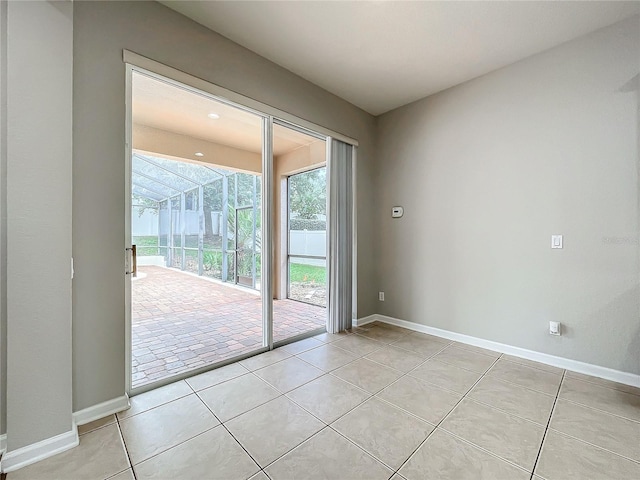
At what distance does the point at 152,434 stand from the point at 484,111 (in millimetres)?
4023

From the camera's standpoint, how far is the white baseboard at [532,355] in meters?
2.25

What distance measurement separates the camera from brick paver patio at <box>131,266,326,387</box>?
2656 millimetres

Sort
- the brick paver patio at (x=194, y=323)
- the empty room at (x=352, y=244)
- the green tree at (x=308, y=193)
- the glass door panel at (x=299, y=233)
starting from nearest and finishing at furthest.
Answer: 1. the empty room at (x=352, y=244)
2. the brick paver patio at (x=194, y=323)
3. the glass door panel at (x=299, y=233)
4. the green tree at (x=308, y=193)

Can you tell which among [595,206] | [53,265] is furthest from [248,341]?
Answer: [595,206]

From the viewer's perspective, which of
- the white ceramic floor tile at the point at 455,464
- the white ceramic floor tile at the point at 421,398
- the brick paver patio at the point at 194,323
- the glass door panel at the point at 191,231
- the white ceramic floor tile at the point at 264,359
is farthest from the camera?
the glass door panel at the point at 191,231

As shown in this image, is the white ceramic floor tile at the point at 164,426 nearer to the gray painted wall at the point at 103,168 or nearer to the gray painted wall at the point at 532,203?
the gray painted wall at the point at 103,168

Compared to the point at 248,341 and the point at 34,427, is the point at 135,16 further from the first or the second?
the point at 248,341

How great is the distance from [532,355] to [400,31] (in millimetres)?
3245

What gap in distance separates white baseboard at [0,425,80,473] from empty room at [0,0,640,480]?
0.04ft

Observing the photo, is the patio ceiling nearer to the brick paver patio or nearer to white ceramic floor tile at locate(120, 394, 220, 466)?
the brick paver patio

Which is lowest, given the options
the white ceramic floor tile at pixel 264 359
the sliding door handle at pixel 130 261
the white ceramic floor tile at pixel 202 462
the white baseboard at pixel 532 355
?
the white ceramic floor tile at pixel 264 359

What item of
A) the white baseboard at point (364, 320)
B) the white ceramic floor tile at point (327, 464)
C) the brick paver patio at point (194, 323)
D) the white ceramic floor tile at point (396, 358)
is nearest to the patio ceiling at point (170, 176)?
the brick paver patio at point (194, 323)

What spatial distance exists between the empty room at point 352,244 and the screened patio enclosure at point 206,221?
50.8 inches

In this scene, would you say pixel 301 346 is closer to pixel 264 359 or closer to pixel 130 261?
pixel 264 359
